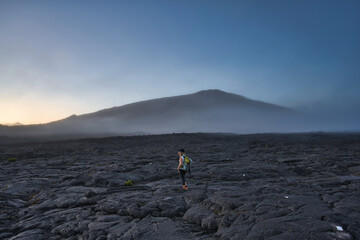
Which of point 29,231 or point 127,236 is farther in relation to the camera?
point 29,231

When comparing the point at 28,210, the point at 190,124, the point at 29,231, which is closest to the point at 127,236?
the point at 29,231

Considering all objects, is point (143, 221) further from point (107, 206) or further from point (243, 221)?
point (243, 221)

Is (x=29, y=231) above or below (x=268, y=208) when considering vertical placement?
below

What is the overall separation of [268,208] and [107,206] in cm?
738

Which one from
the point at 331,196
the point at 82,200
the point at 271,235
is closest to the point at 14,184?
the point at 82,200

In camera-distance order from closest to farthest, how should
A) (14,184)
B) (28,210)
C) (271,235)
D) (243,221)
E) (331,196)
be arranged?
(271,235) → (243,221) → (331,196) → (28,210) → (14,184)

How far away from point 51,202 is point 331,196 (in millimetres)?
14288

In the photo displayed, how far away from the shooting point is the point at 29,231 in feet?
32.7

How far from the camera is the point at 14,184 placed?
18.0 meters

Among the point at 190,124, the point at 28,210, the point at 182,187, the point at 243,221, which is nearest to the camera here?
the point at 243,221

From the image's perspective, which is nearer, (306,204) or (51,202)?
(306,204)

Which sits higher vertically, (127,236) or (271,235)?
(271,235)

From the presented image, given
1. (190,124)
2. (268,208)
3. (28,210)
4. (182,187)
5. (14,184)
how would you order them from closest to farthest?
(268,208) → (28,210) → (182,187) → (14,184) → (190,124)

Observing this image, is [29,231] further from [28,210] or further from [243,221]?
[243,221]
